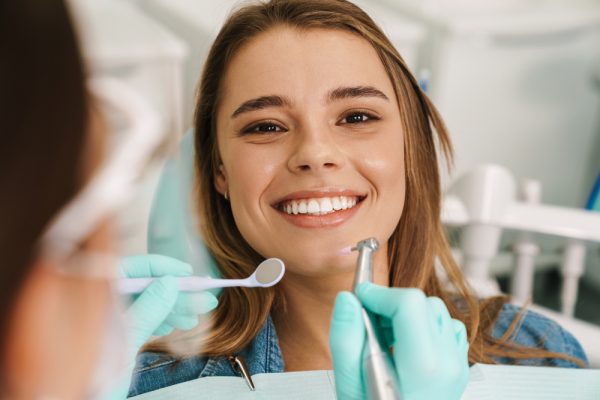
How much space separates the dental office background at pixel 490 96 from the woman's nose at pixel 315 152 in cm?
14

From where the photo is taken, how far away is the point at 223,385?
78 cm

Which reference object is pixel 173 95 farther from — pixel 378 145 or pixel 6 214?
pixel 6 214

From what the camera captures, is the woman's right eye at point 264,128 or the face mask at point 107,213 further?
the woman's right eye at point 264,128

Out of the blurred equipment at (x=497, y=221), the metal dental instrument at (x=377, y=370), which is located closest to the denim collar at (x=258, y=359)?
the metal dental instrument at (x=377, y=370)

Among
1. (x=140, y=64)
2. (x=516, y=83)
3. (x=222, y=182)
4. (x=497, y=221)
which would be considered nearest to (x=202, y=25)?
(x=140, y=64)

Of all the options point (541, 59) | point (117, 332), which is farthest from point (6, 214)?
point (541, 59)

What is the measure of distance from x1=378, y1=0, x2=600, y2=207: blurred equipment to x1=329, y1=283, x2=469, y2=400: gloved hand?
2.02 ft

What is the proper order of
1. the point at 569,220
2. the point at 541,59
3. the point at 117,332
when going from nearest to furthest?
1. the point at 117,332
2. the point at 569,220
3. the point at 541,59

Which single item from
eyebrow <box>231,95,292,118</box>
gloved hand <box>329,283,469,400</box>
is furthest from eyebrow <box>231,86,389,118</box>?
gloved hand <box>329,283,469,400</box>

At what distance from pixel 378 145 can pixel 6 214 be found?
53 centimetres

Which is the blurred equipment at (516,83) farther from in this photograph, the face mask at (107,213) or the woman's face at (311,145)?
the face mask at (107,213)

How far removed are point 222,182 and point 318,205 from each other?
0.14m

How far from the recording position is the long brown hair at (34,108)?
0.29 metres

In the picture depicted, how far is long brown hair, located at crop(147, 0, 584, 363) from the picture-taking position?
2.61 ft
